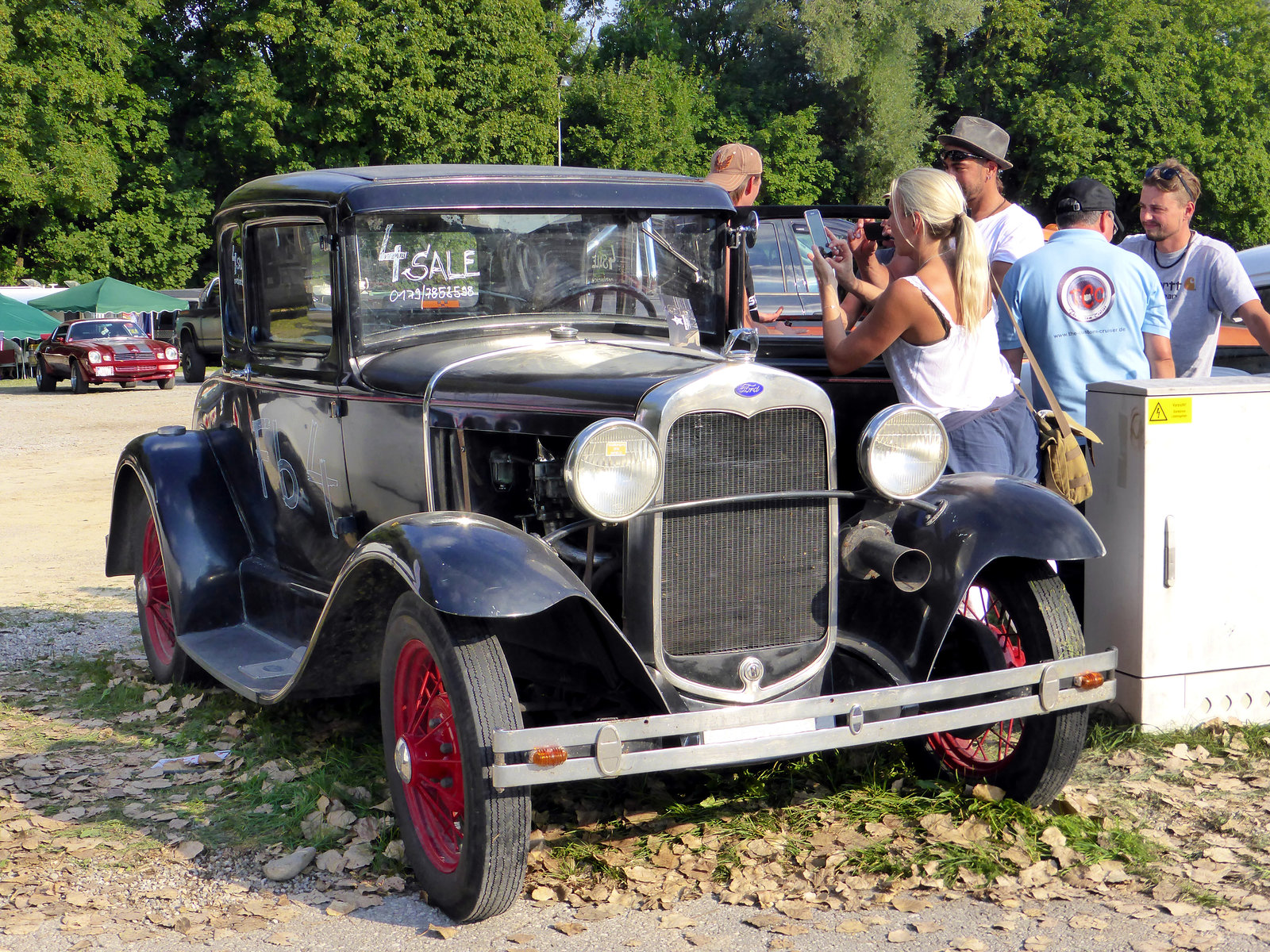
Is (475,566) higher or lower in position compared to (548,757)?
higher

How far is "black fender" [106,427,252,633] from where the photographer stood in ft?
15.6

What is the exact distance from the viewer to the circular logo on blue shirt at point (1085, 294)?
179 inches

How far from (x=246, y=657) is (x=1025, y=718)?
108 inches

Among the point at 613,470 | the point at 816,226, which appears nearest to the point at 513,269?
the point at 613,470

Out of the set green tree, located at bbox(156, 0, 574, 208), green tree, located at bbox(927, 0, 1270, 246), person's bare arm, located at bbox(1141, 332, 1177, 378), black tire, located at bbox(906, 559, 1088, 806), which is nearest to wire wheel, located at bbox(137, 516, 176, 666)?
black tire, located at bbox(906, 559, 1088, 806)

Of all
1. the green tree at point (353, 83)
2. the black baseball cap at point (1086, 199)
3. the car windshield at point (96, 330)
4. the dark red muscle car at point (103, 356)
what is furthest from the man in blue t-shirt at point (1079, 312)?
the green tree at point (353, 83)

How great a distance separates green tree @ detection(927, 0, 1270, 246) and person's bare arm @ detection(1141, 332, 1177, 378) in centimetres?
3600

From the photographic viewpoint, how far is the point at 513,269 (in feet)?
13.6

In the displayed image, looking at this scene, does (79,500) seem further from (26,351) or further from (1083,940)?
(26,351)

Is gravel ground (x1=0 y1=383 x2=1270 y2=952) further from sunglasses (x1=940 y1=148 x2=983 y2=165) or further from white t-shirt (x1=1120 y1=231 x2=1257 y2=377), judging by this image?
white t-shirt (x1=1120 y1=231 x2=1257 y2=377)

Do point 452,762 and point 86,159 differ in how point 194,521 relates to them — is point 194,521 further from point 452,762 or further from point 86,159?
point 86,159

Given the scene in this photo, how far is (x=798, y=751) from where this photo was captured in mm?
2980

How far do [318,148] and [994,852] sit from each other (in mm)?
32669

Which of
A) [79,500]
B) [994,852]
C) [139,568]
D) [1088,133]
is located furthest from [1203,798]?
[1088,133]
